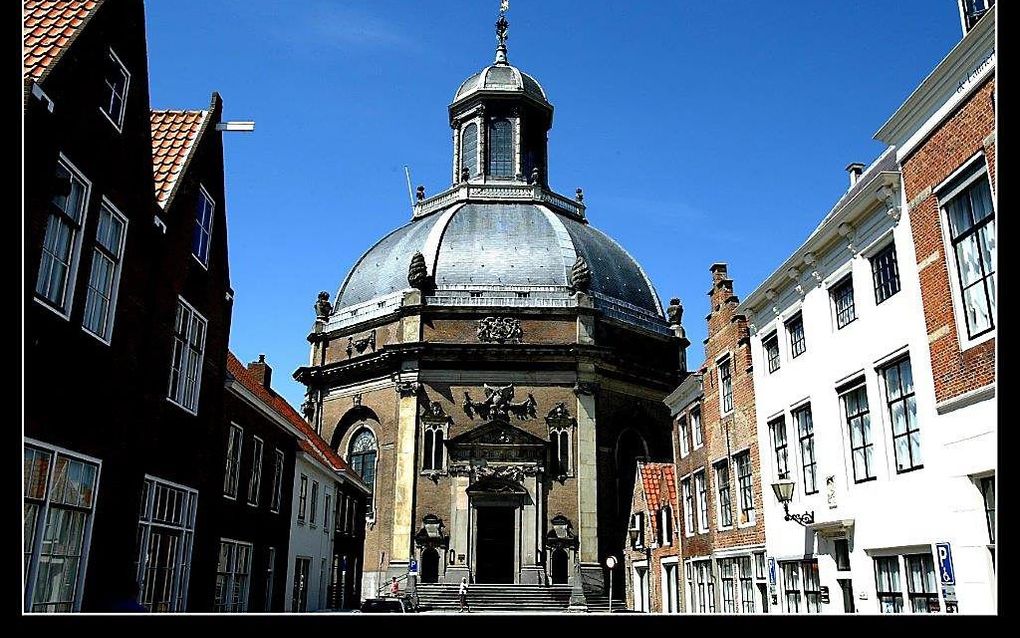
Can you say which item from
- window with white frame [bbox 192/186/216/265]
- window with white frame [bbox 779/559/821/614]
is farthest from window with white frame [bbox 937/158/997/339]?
window with white frame [bbox 192/186/216/265]

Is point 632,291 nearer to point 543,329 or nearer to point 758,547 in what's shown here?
point 543,329

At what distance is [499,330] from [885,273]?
111 ft

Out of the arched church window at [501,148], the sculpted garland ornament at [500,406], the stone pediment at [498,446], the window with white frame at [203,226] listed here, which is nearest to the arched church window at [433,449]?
the stone pediment at [498,446]

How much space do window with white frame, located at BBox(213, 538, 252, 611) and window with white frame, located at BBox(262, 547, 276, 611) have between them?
1.44 m

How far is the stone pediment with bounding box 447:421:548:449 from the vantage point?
4475 centimetres

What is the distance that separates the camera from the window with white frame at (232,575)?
19.0 metres

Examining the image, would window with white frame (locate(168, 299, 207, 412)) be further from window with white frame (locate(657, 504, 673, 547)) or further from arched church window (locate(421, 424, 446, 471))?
arched church window (locate(421, 424, 446, 471))

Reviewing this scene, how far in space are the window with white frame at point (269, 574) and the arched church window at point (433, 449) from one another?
21032mm

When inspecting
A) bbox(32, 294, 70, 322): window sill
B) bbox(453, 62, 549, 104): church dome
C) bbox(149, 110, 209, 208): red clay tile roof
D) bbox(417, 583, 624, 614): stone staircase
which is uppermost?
bbox(453, 62, 549, 104): church dome

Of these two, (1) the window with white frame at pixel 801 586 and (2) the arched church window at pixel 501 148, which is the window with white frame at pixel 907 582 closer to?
(1) the window with white frame at pixel 801 586

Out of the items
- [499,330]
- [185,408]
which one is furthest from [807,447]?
[499,330]
